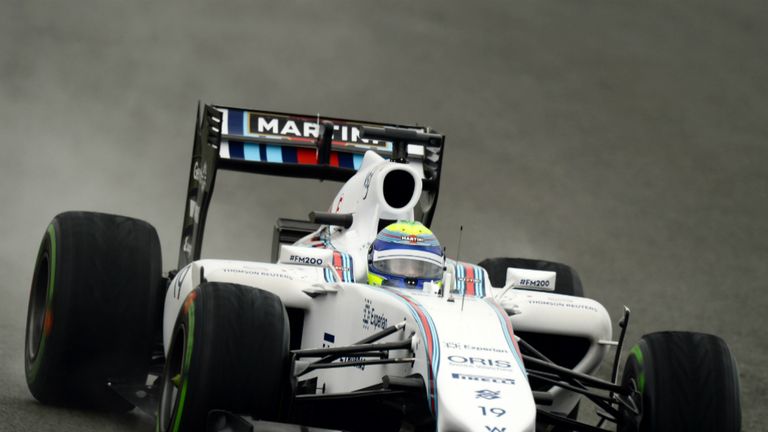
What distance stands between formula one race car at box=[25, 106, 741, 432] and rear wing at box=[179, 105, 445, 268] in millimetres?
25

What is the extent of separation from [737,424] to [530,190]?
11352mm

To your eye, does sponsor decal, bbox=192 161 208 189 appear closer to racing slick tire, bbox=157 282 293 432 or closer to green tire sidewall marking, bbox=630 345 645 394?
racing slick tire, bbox=157 282 293 432

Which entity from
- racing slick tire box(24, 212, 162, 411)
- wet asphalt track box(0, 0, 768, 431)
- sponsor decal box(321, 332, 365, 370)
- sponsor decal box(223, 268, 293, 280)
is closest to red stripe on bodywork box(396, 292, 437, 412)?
sponsor decal box(321, 332, 365, 370)

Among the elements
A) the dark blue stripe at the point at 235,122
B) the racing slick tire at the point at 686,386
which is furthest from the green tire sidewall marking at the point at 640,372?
the dark blue stripe at the point at 235,122

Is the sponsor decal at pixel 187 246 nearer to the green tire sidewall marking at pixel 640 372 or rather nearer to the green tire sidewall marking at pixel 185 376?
the green tire sidewall marking at pixel 185 376

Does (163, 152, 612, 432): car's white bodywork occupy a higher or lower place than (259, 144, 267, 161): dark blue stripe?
lower

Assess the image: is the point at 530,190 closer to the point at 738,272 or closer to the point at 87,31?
the point at 738,272

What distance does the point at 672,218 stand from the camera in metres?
17.9

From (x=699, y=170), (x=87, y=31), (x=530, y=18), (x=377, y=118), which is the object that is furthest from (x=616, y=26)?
(x=87, y=31)

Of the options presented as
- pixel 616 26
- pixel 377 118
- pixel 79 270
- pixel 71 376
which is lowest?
pixel 71 376

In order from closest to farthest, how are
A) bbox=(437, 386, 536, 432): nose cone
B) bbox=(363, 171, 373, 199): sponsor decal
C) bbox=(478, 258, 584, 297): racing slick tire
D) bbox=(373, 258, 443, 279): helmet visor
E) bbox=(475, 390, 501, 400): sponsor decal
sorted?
bbox=(437, 386, 536, 432): nose cone → bbox=(475, 390, 501, 400): sponsor decal → bbox=(373, 258, 443, 279): helmet visor → bbox=(363, 171, 373, 199): sponsor decal → bbox=(478, 258, 584, 297): racing slick tire

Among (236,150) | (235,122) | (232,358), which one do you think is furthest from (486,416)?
(235,122)

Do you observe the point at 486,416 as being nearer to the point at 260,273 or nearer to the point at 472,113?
the point at 260,273

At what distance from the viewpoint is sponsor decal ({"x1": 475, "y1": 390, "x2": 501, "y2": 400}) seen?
6.02m
